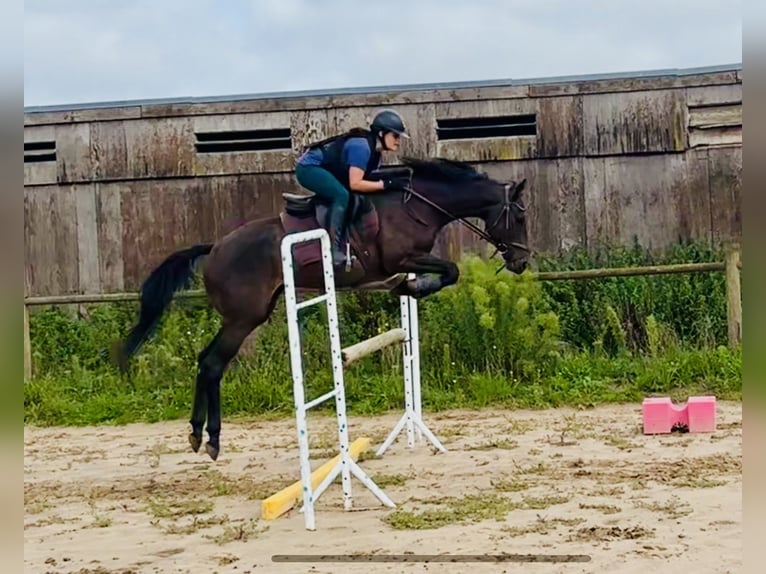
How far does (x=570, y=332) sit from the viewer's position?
731 cm

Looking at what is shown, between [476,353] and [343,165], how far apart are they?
2.97m

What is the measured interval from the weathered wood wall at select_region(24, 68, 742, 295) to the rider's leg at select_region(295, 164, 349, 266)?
3055 mm

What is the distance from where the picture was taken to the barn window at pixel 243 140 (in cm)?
738

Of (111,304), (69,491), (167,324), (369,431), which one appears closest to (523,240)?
(369,431)

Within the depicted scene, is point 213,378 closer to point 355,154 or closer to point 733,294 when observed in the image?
point 355,154

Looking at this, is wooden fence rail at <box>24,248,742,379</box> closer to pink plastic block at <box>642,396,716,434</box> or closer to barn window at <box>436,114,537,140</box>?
barn window at <box>436,114,537,140</box>

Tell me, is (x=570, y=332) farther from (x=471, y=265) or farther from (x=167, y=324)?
(x=167, y=324)

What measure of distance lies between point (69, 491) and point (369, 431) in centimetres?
206

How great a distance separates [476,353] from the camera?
6.95 metres

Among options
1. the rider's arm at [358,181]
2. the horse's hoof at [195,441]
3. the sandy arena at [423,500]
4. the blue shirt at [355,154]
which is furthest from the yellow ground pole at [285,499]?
the blue shirt at [355,154]

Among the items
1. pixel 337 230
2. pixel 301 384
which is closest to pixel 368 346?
pixel 337 230

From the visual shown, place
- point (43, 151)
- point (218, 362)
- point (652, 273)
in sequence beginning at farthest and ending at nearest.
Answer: point (43, 151)
point (652, 273)
point (218, 362)

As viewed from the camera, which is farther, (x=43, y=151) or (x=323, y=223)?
(x=43, y=151)

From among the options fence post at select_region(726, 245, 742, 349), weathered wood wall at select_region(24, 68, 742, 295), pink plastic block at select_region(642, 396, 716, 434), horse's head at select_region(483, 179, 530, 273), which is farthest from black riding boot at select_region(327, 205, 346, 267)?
fence post at select_region(726, 245, 742, 349)
